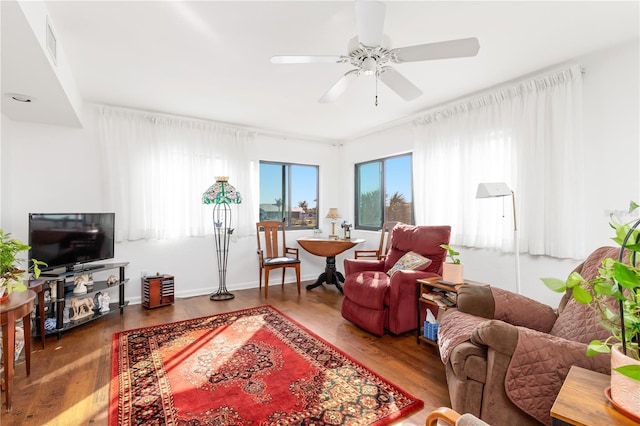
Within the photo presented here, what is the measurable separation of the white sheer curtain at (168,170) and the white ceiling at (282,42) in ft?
1.45

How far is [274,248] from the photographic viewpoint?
461 cm

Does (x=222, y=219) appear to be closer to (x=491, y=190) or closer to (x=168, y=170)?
(x=168, y=170)

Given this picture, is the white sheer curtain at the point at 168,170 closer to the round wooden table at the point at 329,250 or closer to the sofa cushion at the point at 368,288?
the round wooden table at the point at 329,250

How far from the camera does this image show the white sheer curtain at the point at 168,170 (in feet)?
11.9

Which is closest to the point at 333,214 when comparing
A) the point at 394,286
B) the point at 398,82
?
the point at 394,286

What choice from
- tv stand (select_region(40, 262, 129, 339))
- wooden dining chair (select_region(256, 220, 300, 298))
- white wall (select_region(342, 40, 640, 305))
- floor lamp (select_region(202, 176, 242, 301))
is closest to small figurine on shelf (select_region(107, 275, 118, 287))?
tv stand (select_region(40, 262, 129, 339))

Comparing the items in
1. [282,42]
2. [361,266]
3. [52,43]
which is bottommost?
[361,266]

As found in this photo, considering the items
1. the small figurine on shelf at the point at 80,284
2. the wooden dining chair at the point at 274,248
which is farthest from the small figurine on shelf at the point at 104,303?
the wooden dining chair at the point at 274,248

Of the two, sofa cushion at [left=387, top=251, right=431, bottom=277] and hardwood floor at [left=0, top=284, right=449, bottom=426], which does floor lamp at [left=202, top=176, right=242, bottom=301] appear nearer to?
hardwood floor at [left=0, top=284, right=449, bottom=426]

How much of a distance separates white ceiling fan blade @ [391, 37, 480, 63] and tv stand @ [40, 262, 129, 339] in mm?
3256

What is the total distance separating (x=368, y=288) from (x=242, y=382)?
4.32ft

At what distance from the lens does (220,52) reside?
237 centimetres

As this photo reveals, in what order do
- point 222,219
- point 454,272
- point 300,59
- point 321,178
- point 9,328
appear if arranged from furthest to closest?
point 321,178 < point 222,219 < point 454,272 < point 300,59 < point 9,328

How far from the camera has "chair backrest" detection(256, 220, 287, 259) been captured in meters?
4.50
